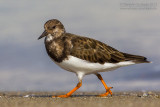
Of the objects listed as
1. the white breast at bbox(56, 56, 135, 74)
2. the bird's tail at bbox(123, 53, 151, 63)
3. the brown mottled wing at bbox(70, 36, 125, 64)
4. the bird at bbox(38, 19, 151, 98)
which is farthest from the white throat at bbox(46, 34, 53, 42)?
the bird's tail at bbox(123, 53, 151, 63)

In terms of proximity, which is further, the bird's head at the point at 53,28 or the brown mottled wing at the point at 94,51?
the bird's head at the point at 53,28

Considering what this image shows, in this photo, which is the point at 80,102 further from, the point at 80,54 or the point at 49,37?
the point at 49,37

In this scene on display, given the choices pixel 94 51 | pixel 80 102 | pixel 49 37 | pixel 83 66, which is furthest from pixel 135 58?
pixel 49 37

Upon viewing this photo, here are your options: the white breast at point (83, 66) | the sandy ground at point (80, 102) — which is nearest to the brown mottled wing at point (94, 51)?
the white breast at point (83, 66)

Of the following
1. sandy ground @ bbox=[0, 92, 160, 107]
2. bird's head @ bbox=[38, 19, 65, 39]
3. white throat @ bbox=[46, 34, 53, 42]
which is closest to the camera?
sandy ground @ bbox=[0, 92, 160, 107]

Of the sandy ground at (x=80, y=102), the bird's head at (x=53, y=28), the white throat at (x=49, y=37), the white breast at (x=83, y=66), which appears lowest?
the sandy ground at (x=80, y=102)

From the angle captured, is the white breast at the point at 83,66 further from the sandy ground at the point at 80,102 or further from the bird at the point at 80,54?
the sandy ground at the point at 80,102

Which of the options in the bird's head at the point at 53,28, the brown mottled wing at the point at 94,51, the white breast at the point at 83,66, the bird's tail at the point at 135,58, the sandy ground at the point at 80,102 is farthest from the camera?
the bird's tail at the point at 135,58

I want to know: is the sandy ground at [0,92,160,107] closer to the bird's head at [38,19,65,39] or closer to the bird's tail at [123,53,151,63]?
the bird's tail at [123,53,151,63]

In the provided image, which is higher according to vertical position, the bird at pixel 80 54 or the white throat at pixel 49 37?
the white throat at pixel 49 37
